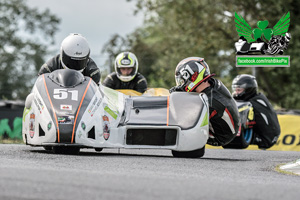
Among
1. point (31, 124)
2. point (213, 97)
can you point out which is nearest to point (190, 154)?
point (213, 97)

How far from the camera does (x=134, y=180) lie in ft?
17.1

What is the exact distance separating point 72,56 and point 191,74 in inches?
64.3

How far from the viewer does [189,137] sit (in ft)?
28.0

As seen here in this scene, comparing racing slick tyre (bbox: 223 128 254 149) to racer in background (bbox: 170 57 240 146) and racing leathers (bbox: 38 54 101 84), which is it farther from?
racing leathers (bbox: 38 54 101 84)

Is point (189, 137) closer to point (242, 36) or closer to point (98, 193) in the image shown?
point (242, 36)

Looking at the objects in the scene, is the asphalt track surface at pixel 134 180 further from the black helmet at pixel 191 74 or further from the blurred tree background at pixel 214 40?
the blurred tree background at pixel 214 40

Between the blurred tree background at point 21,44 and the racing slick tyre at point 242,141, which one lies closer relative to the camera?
the racing slick tyre at point 242,141

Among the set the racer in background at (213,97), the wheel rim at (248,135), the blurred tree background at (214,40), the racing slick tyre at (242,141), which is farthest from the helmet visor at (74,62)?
the blurred tree background at (214,40)

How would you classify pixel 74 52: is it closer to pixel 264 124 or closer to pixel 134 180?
pixel 134 180

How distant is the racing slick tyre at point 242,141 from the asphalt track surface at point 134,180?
475 centimetres

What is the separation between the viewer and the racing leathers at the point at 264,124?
1297 centimetres

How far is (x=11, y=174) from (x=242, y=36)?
595 centimetres

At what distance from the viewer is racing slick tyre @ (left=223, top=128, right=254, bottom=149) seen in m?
12.3

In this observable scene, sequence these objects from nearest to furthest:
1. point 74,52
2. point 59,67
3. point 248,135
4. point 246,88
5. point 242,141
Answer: point 74,52, point 59,67, point 242,141, point 248,135, point 246,88
